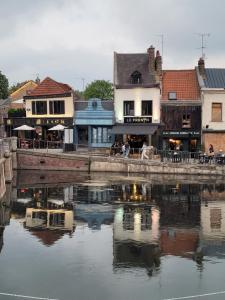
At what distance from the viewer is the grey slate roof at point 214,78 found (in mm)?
54188

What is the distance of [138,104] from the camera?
54.7 metres

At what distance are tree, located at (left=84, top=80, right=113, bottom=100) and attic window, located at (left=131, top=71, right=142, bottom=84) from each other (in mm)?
39159

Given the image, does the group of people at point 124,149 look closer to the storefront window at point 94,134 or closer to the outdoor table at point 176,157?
the outdoor table at point 176,157

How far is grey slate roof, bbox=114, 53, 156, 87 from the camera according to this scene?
5541 centimetres

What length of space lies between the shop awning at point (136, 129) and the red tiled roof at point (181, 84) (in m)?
3.81

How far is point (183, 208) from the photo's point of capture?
33656mm

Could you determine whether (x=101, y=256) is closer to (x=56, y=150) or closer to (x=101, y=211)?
(x=101, y=211)

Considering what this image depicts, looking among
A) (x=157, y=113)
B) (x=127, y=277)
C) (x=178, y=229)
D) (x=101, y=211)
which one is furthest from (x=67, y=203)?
(x=157, y=113)

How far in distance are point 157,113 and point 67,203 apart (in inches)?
864

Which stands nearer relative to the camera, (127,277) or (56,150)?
(127,277)

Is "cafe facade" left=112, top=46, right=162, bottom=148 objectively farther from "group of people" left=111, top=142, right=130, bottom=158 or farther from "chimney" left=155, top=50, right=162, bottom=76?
"group of people" left=111, top=142, right=130, bottom=158

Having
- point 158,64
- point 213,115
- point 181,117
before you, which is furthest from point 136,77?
point 213,115

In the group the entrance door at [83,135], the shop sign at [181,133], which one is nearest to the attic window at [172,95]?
the shop sign at [181,133]

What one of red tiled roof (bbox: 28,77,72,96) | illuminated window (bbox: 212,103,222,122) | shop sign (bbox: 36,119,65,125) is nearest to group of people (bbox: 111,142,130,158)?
shop sign (bbox: 36,119,65,125)
